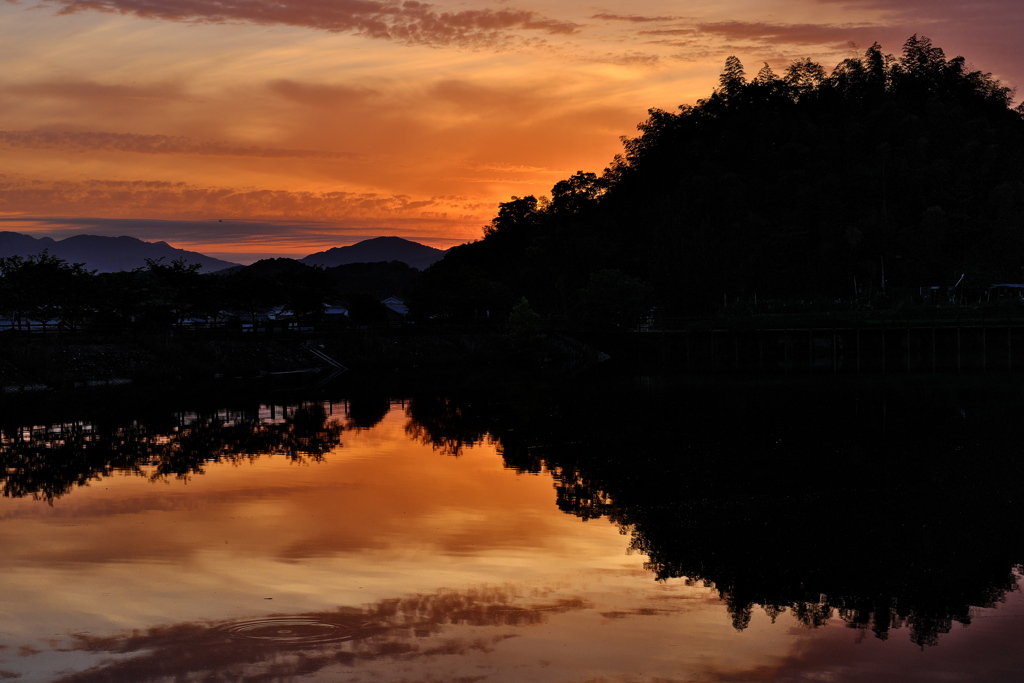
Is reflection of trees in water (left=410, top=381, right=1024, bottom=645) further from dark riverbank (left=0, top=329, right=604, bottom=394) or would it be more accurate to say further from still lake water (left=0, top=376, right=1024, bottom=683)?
dark riverbank (left=0, top=329, right=604, bottom=394)

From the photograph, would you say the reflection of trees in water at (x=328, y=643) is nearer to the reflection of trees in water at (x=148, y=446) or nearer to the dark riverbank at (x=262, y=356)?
the reflection of trees in water at (x=148, y=446)

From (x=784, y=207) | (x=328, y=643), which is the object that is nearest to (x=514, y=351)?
(x=328, y=643)

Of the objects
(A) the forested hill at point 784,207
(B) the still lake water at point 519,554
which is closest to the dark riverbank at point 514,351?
(A) the forested hill at point 784,207

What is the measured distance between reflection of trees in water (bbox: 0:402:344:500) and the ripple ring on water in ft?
42.7

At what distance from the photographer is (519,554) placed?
60.8 ft

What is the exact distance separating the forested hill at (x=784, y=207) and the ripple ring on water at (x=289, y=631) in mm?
90634

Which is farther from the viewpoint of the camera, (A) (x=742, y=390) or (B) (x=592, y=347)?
(B) (x=592, y=347)

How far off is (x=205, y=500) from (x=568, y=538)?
981 cm

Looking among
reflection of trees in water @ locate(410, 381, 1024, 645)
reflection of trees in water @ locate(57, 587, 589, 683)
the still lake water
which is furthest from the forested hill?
reflection of trees in water @ locate(57, 587, 589, 683)

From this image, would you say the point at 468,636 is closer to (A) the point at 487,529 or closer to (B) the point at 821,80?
(A) the point at 487,529

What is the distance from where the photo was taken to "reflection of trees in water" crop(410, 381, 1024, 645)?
16.0 meters

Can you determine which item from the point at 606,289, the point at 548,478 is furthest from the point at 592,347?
the point at 548,478

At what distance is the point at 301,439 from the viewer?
3588 cm

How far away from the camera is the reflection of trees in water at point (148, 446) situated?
92.0ft
